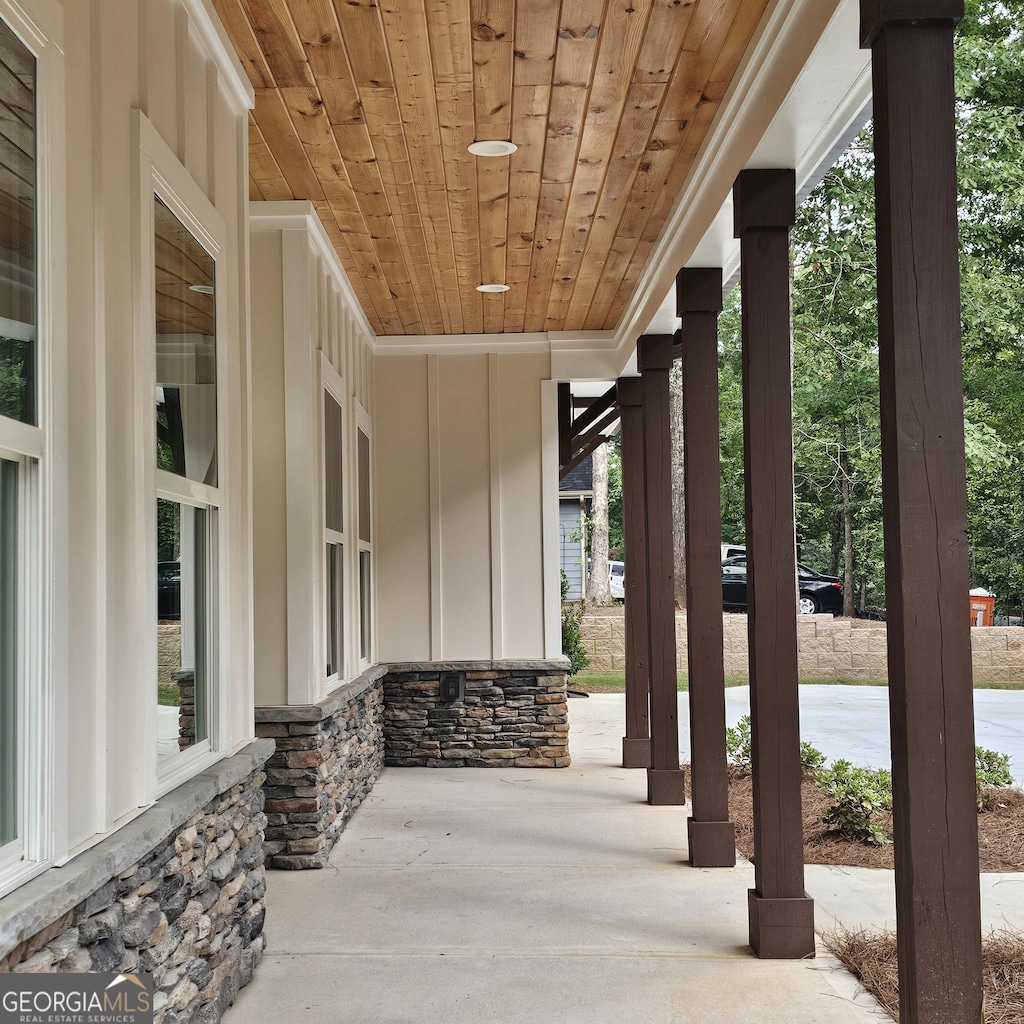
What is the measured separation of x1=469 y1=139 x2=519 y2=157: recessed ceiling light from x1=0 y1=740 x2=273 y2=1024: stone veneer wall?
2687mm

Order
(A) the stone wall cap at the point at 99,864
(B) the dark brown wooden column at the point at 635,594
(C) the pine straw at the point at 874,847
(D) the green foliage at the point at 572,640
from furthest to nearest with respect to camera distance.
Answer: (D) the green foliage at the point at 572,640, (B) the dark brown wooden column at the point at 635,594, (C) the pine straw at the point at 874,847, (A) the stone wall cap at the point at 99,864

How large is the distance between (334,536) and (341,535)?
0.77ft

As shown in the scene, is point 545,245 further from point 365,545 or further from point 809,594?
point 809,594

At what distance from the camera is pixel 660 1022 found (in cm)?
347

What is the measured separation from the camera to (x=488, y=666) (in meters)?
8.40

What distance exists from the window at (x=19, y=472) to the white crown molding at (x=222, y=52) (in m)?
1.43

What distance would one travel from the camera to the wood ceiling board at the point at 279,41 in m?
3.56

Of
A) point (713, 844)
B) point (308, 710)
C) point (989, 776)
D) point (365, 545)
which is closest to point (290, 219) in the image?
point (308, 710)

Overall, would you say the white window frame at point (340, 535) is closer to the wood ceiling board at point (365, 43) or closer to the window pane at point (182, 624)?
the wood ceiling board at point (365, 43)

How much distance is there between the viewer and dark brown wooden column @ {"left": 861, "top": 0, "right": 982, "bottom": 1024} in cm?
247

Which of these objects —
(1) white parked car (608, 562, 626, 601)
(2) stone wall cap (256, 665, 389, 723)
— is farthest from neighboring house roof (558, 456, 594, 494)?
(2) stone wall cap (256, 665, 389, 723)

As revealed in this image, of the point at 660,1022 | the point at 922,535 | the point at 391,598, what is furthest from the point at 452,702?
the point at 922,535

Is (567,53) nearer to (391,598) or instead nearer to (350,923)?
(350,923)

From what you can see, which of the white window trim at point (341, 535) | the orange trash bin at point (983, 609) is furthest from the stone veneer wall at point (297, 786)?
the orange trash bin at point (983, 609)
